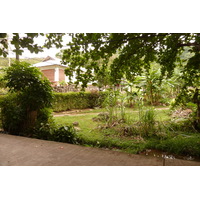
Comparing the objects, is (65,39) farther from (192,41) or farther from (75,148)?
(192,41)

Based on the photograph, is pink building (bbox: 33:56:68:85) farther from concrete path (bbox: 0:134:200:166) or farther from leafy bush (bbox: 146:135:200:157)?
leafy bush (bbox: 146:135:200:157)

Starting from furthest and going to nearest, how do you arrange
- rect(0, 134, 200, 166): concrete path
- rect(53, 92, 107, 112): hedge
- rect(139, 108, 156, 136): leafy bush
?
1. rect(53, 92, 107, 112): hedge
2. rect(139, 108, 156, 136): leafy bush
3. rect(0, 134, 200, 166): concrete path

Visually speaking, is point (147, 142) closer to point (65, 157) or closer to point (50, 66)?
point (65, 157)

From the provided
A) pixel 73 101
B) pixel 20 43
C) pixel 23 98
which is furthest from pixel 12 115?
pixel 73 101

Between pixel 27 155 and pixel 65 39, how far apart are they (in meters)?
1.76

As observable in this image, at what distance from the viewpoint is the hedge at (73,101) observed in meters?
7.67

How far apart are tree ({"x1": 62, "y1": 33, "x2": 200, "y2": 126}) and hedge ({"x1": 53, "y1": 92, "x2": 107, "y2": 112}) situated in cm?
460

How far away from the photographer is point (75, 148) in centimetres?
268

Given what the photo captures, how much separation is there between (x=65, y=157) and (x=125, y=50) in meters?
1.99

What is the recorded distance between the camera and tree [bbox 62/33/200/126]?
2.55 metres

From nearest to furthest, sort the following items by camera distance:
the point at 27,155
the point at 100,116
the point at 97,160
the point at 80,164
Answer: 1. the point at 80,164
2. the point at 97,160
3. the point at 27,155
4. the point at 100,116

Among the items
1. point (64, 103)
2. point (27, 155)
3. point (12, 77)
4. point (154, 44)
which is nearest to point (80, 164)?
point (27, 155)

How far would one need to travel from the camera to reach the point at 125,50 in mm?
2896

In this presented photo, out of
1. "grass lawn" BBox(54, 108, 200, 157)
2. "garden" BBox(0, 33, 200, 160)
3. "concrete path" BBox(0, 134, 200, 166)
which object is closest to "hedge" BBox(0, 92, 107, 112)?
"garden" BBox(0, 33, 200, 160)
